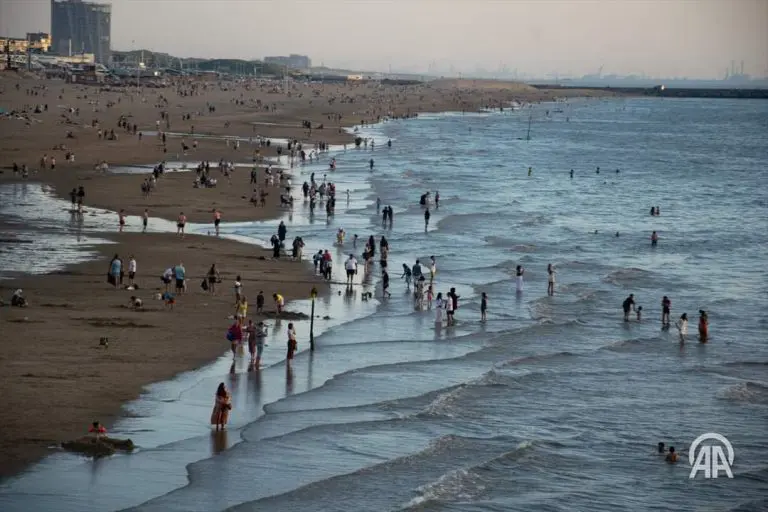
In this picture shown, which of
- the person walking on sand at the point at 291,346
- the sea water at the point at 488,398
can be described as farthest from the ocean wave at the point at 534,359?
the person walking on sand at the point at 291,346

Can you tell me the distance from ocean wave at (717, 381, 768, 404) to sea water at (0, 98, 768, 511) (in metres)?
0.07

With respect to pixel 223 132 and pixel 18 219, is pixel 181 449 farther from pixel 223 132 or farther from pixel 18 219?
pixel 223 132

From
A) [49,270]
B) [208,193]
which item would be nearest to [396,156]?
[208,193]

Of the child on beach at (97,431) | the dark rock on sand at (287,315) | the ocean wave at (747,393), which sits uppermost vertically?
the dark rock on sand at (287,315)

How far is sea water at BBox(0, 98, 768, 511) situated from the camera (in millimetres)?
17484

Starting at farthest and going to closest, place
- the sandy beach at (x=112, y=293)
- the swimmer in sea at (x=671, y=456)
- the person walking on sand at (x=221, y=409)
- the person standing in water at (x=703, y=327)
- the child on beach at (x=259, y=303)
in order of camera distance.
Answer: the person standing in water at (x=703, y=327)
the child on beach at (x=259, y=303)
the sandy beach at (x=112, y=293)
the swimmer in sea at (x=671, y=456)
the person walking on sand at (x=221, y=409)

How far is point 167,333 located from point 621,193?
169ft

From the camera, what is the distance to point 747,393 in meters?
24.6

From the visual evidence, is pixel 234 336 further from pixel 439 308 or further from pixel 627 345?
pixel 627 345

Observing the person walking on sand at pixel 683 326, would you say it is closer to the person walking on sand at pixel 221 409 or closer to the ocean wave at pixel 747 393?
the ocean wave at pixel 747 393

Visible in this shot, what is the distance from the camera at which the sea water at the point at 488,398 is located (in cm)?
1748

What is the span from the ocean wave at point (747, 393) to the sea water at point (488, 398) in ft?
0.24

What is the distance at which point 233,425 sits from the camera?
791 inches

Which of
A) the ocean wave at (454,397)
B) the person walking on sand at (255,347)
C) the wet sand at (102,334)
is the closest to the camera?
the wet sand at (102,334)
